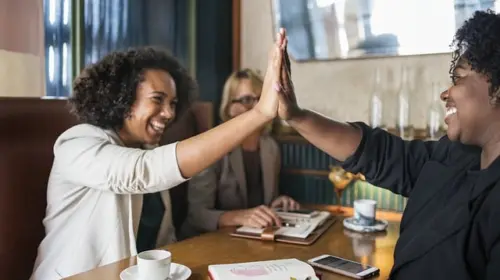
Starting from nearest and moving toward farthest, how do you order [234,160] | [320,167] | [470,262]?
[470,262], [234,160], [320,167]

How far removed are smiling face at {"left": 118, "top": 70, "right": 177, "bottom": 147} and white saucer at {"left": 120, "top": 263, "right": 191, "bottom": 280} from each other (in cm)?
62

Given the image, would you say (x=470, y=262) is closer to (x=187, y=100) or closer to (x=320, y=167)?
(x=187, y=100)

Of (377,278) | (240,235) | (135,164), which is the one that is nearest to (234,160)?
(240,235)

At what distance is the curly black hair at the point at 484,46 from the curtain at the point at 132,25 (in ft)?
5.24

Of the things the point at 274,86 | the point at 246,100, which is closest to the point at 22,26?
the point at 246,100

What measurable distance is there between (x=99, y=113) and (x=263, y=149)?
925mm

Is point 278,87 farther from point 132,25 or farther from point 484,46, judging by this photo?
point 132,25

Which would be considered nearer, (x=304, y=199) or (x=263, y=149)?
(x=263, y=149)

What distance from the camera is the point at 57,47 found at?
204 centimetres

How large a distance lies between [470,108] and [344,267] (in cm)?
48

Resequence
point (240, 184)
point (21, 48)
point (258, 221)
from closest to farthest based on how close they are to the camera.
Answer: point (258, 221), point (21, 48), point (240, 184)

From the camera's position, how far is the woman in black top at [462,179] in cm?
99

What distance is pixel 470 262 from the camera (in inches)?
39.0

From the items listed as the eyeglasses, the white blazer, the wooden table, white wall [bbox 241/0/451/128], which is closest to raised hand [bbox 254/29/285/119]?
the white blazer
